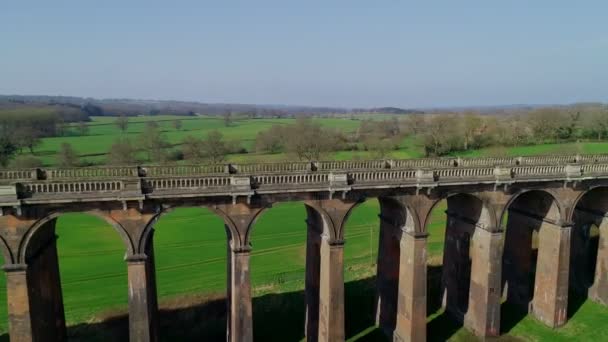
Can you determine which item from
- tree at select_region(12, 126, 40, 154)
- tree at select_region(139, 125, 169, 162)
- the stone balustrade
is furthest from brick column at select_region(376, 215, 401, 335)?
tree at select_region(12, 126, 40, 154)

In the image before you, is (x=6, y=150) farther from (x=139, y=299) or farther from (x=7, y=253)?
(x=139, y=299)

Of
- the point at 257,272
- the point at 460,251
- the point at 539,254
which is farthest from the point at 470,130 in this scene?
the point at 257,272

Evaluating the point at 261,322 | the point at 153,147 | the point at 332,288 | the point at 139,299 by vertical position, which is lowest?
the point at 261,322

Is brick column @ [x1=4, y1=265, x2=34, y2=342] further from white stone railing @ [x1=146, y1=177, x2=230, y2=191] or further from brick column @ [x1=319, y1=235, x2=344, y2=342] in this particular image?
brick column @ [x1=319, y1=235, x2=344, y2=342]

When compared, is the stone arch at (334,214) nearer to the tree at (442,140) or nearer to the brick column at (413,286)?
the brick column at (413,286)

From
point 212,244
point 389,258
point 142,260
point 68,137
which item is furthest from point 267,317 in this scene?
point 68,137

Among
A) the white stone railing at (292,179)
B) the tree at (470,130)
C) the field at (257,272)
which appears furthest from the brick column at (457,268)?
the tree at (470,130)
